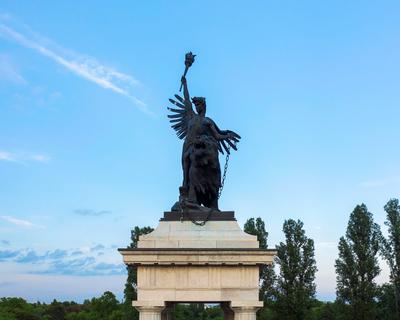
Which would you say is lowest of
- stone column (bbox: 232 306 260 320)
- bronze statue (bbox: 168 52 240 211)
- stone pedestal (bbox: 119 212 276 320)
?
stone column (bbox: 232 306 260 320)

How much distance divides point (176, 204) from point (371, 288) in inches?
1264

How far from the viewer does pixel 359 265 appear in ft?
165

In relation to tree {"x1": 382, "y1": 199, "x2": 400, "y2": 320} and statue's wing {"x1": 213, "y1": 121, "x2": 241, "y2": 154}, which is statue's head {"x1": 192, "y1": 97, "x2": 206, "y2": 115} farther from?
tree {"x1": 382, "y1": 199, "x2": 400, "y2": 320}

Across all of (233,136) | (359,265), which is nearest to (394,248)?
(359,265)

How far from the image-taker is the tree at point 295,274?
167 ft

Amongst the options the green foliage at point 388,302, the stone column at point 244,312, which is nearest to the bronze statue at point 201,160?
the stone column at point 244,312

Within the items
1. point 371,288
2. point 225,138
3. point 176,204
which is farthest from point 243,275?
point 371,288

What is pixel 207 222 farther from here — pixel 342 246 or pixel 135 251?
pixel 342 246

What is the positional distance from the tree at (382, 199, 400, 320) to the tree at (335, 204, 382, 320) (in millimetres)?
1035

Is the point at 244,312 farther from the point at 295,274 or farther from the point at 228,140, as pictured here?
the point at 295,274

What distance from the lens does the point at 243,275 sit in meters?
20.6

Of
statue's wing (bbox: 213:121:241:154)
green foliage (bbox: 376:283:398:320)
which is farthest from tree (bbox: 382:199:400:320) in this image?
statue's wing (bbox: 213:121:241:154)

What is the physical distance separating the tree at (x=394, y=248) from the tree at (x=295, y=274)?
6192mm

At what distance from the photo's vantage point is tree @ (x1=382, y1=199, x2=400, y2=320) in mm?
51500
